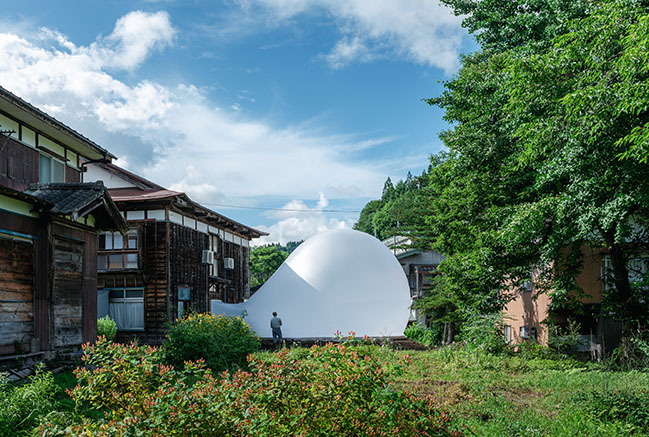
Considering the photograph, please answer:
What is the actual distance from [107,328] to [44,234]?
1181 cm

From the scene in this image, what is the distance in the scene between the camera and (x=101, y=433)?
415 cm

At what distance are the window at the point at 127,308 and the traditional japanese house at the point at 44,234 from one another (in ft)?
36.9

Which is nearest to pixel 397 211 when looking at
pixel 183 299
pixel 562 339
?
pixel 183 299

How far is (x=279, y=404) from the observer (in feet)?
15.6

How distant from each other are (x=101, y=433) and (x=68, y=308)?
10.1m

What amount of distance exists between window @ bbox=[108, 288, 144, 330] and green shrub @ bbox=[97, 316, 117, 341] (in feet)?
4.64

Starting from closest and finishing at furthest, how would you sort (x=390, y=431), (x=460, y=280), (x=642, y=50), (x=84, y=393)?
1. (x=390, y=431)
2. (x=84, y=393)
3. (x=642, y=50)
4. (x=460, y=280)

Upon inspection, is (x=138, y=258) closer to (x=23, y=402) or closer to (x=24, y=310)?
(x=24, y=310)

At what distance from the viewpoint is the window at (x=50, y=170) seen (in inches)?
552

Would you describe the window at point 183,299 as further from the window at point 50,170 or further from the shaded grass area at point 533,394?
the shaded grass area at point 533,394

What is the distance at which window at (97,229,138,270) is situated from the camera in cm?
2523

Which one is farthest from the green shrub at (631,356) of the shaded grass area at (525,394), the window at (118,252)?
the window at (118,252)

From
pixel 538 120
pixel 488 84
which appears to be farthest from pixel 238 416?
pixel 488 84

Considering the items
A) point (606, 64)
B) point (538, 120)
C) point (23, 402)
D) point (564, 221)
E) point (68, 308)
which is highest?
point (606, 64)
